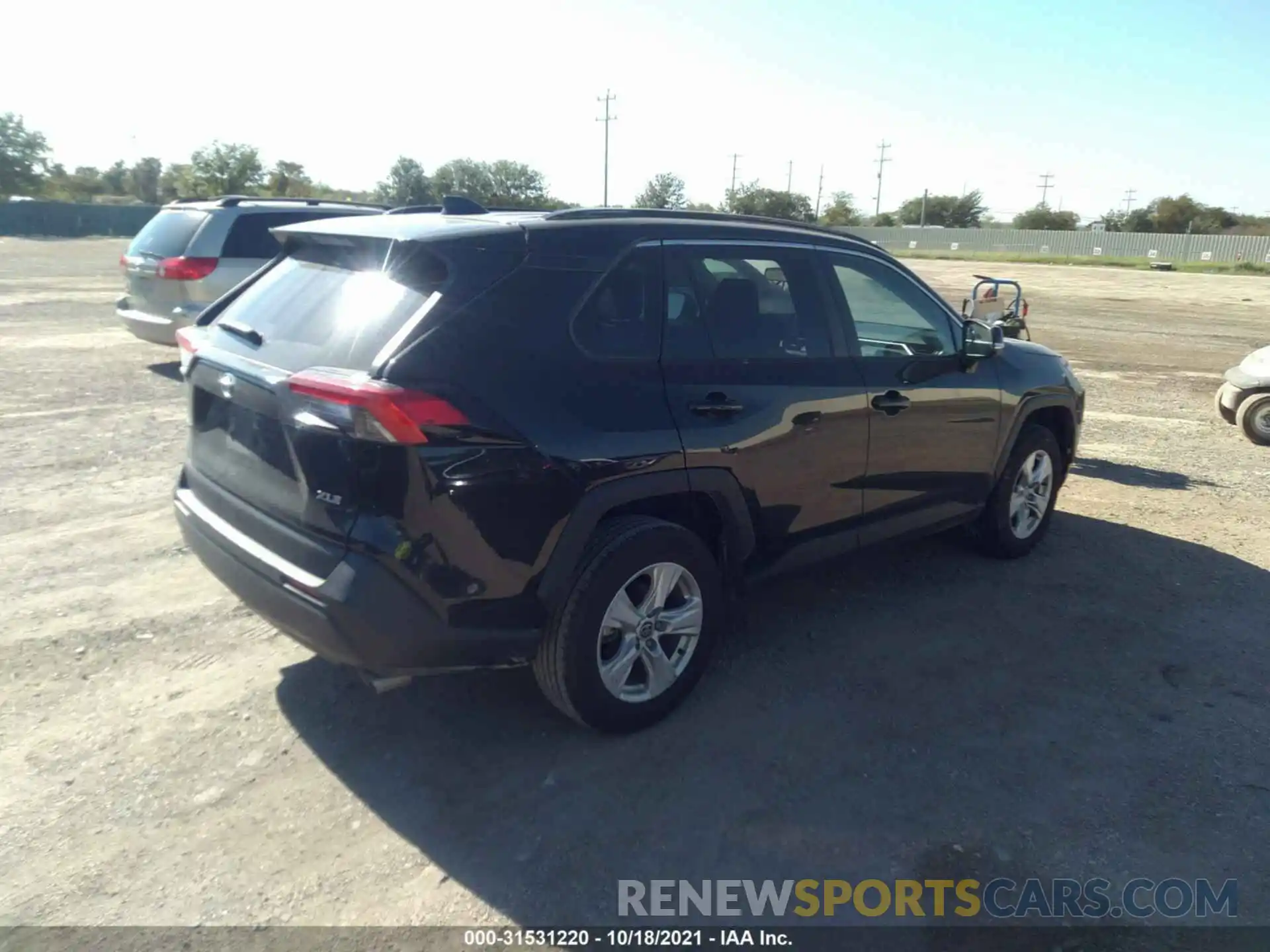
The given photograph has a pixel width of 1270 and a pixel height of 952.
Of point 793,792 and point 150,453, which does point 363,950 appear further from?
point 150,453

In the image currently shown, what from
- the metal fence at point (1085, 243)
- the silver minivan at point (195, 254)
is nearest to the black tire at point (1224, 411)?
the silver minivan at point (195, 254)

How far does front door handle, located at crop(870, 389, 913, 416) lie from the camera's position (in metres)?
4.54

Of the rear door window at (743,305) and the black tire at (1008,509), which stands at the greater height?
the rear door window at (743,305)

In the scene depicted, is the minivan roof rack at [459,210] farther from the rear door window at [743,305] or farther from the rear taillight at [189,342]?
the rear taillight at [189,342]

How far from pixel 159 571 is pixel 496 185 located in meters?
66.5

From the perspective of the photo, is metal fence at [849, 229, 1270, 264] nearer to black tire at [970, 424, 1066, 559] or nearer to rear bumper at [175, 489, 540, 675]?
black tire at [970, 424, 1066, 559]

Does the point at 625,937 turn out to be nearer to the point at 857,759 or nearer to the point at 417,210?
the point at 857,759

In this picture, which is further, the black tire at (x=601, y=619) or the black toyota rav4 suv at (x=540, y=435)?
the black tire at (x=601, y=619)

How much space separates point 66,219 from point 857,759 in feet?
186

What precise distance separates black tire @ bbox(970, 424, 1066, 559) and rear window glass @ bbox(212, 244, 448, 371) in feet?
11.9

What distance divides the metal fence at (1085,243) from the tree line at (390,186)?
313 inches

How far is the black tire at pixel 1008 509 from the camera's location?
554 cm

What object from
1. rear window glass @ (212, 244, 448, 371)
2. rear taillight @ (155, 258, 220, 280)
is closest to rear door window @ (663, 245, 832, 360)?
rear window glass @ (212, 244, 448, 371)

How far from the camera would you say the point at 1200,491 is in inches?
291
